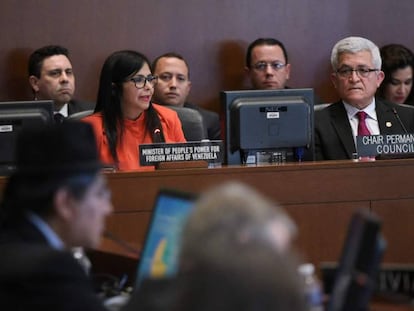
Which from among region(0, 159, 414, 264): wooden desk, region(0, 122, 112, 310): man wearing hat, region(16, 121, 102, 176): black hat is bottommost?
region(0, 159, 414, 264): wooden desk

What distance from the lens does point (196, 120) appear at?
5812 mm

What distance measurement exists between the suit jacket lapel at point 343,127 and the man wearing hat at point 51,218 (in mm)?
2798

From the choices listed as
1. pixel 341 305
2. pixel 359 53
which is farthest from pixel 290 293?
pixel 359 53

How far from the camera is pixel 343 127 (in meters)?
5.41

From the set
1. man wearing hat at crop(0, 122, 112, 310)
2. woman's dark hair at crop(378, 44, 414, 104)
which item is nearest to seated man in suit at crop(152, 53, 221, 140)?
woman's dark hair at crop(378, 44, 414, 104)

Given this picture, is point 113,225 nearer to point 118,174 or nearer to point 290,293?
point 118,174

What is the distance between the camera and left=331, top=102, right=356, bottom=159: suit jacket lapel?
5.29 m

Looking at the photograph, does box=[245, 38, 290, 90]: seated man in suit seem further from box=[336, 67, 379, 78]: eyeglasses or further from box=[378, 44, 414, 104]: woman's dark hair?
box=[336, 67, 379, 78]: eyeglasses

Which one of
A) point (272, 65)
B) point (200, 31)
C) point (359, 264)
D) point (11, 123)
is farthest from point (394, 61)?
point (359, 264)

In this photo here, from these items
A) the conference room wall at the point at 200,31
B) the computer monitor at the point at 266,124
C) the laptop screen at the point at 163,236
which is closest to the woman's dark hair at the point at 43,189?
the laptop screen at the point at 163,236

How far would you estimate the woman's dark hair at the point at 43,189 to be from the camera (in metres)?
2.58

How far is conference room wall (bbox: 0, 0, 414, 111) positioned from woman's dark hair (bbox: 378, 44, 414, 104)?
0.58 meters

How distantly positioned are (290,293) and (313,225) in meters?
2.77

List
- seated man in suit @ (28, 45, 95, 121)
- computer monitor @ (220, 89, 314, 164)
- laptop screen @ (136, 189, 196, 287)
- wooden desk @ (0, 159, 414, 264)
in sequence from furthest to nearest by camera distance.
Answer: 1. seated man in suit @ (28, 45, 95, 121)
2. computer monitor @ (220, 89, 314, 164)
3. wooden desk @ (0, 159, 414, 264)
4. laptop screen @ (136, 189, 196, 287)
